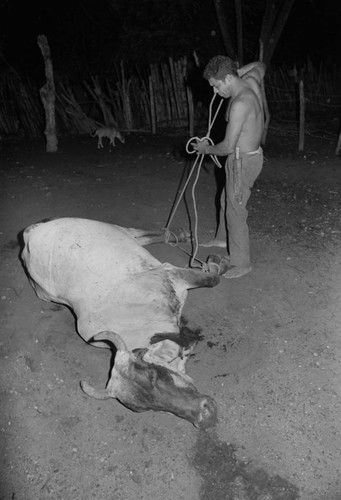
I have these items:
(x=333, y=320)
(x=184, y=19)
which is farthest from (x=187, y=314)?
(x=184, y=19)

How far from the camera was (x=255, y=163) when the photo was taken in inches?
150

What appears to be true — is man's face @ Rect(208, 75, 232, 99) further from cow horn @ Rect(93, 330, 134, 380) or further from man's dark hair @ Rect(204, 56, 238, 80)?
cow horn @ Rect(93, 330, 134, 380)

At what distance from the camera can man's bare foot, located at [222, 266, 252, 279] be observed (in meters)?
4.21

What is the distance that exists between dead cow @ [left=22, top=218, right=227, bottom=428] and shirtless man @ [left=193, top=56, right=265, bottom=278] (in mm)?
428

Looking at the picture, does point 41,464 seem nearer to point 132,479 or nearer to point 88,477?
point 88,477

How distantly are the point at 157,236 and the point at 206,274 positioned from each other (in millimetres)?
1174

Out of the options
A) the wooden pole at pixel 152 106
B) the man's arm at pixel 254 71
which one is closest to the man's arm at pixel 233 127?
the man's arm at pixel 254 71

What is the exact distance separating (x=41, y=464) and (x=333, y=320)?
2602 mm

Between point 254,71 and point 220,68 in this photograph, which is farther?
point 254,71

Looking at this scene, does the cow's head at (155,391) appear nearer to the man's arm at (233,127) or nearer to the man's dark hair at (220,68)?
the man's arm at (233,127)

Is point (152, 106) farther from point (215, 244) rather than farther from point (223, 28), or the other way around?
point (215, 244)

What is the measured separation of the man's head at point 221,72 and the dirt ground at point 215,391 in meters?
1.90

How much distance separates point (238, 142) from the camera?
3707mm

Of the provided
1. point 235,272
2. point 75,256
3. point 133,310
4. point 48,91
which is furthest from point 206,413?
point 48,91
